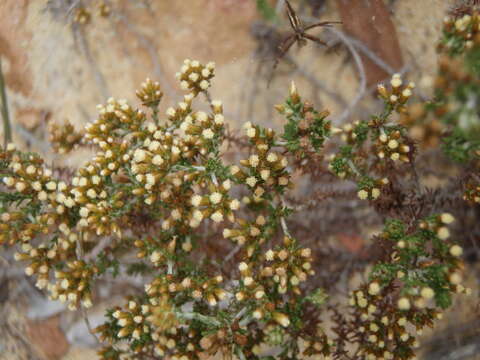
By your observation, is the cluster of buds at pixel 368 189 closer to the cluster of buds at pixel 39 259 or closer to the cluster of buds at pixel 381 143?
the cluster of buds at pixel 381 143

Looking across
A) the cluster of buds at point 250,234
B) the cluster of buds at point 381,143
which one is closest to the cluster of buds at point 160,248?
the cluster of buds at point 250,234

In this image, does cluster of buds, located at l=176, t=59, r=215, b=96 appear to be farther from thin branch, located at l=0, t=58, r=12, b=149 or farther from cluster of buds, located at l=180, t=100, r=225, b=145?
thin branch, located at l=0, t=58, r=12, b=149

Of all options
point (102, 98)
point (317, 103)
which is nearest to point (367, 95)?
point (317, 103)

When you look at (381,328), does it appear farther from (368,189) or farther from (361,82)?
(361,82)

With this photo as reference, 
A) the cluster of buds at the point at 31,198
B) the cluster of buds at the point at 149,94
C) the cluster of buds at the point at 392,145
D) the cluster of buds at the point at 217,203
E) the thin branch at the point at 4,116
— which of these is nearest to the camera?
the cluster of buds at the point at 217,203

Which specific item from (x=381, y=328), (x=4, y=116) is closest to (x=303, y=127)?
(x=381, y=328)

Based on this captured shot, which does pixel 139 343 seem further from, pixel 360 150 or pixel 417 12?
pixel 417 12
